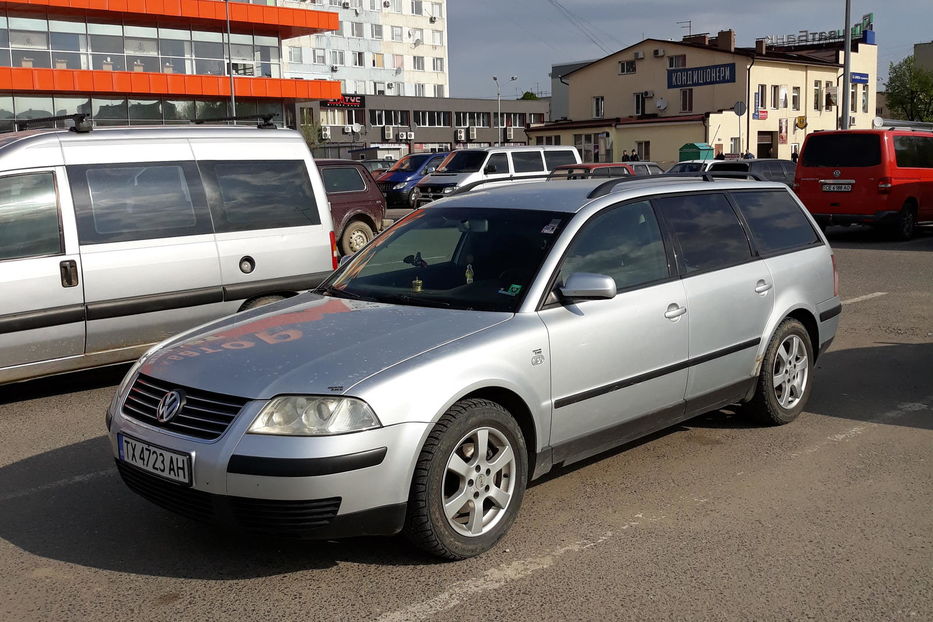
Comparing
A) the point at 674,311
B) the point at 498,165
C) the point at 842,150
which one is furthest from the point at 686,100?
the point at 674,311

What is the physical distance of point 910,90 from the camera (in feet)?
246

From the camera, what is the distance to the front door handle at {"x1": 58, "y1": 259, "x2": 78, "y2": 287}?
22.4ft

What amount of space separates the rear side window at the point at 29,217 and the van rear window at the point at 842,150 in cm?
1546

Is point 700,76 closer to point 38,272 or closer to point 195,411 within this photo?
point 38,272

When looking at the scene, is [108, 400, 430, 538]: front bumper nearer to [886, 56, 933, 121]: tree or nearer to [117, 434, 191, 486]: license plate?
[117, 434, 191, 486]: license plate

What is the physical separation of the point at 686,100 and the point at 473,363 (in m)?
59.5

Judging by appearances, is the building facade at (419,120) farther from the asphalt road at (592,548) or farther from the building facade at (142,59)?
the asphalt road at (592,548)

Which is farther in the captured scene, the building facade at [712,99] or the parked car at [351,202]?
the building facade at [712,99]

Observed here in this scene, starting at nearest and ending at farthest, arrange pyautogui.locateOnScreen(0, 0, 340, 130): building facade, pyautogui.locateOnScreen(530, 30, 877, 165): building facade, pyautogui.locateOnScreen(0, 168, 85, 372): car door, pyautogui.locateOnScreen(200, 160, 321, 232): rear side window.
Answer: pyautogui.locateOnScreen(0, 168, 85, 372): car door → pyautogui.locateOnScreen(200, 160, 321, 232): rear side window → pyautogui.locateOnScreen(0, 0, 340, 130): building facade → pyautogui.locateOnScreen(530, 30, 877, 165): building facade

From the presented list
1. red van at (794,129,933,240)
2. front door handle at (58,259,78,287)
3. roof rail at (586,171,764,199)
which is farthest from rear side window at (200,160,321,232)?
red van at (794,129,933,240)

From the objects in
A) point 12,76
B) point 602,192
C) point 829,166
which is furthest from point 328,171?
point 12,76

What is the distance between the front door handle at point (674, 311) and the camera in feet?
16.9

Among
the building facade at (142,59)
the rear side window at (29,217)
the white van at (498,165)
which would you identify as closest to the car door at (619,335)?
the rear side window at (29,217)

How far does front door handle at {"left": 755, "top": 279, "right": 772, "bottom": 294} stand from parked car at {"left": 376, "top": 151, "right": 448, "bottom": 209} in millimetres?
25434
